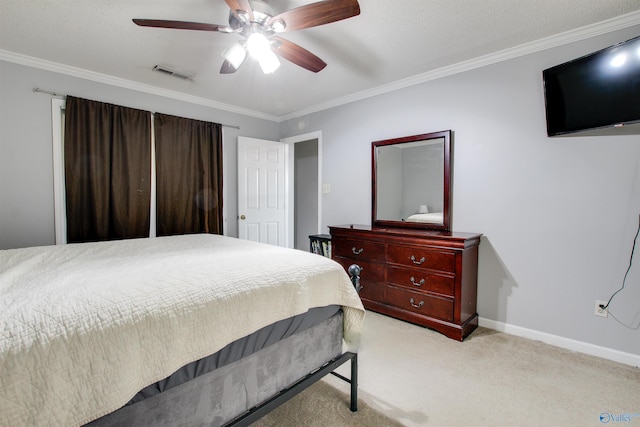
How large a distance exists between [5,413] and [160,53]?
266 cm

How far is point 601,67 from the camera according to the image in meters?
1.89

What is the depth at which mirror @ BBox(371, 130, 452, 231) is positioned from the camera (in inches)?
113

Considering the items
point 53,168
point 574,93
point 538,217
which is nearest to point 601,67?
point 574,93

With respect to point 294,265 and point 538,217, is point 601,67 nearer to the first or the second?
point 538,217

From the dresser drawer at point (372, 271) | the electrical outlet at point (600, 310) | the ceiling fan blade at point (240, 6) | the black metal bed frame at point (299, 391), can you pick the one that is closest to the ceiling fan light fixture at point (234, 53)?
the ceiling fan blade at point (240, 6)

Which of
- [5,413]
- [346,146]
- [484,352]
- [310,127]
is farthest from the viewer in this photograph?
[310,127]

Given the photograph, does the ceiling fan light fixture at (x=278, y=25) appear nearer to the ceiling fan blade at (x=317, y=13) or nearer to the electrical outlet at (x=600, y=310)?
the ceiling fan blade at (x=317, y=13)

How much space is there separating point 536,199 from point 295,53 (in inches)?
87.2

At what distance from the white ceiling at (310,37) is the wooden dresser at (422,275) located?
1576 millimetres

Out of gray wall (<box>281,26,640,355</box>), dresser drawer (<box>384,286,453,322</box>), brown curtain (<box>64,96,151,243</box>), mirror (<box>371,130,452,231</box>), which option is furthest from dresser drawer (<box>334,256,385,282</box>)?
brown curtain (<box>64,96,151,243</box>)

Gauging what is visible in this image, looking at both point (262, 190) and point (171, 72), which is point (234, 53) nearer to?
point (171, 72)

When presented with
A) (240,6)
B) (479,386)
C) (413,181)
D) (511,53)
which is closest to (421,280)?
(479,386)

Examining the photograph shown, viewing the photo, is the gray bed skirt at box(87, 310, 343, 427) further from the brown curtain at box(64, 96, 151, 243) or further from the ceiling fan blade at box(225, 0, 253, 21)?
the brown curtain at box(64, 96, 151, 243)

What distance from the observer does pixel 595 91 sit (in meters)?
1.95
